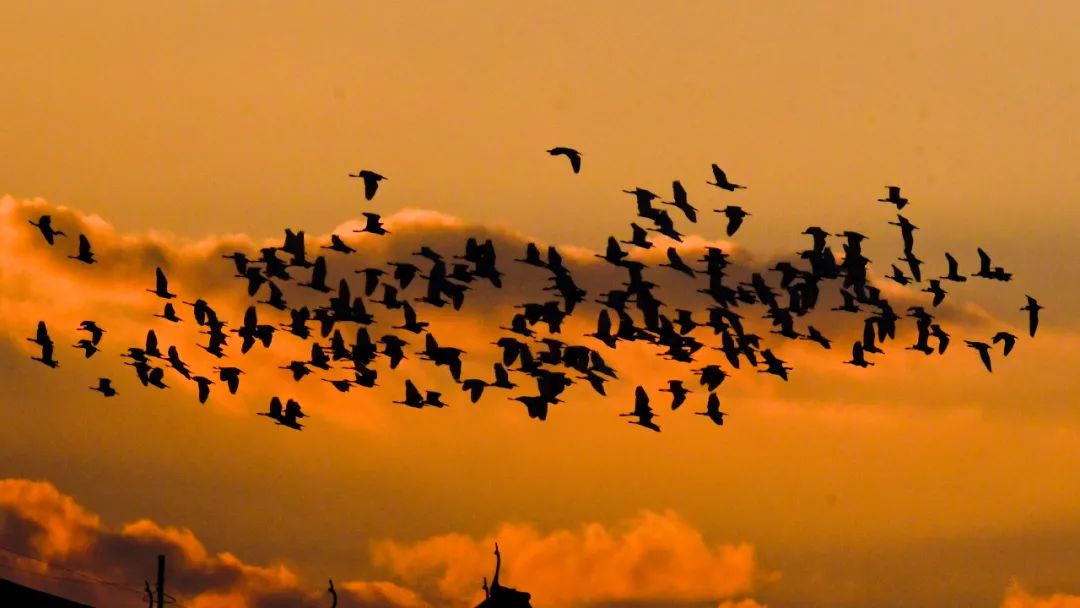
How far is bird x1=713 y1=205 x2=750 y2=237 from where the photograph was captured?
10194cm

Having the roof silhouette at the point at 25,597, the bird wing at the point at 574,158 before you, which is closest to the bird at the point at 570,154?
the bird wing at the point at 574,158

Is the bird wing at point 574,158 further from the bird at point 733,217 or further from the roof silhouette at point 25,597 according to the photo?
the roof silhouette at point 25,597

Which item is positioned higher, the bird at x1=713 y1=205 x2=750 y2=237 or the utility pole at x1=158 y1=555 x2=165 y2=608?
the bird at x1=713 y1=205 x2=750 y2=237

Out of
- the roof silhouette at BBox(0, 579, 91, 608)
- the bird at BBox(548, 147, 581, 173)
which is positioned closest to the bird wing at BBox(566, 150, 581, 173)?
the bird at BBox(548, 147, 581, 173)

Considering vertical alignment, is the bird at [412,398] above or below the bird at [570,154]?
below

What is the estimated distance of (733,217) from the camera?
102375 mm

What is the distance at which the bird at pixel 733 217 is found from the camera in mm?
Answer: 101938

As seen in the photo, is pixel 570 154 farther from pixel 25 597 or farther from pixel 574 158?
pixel 25 597

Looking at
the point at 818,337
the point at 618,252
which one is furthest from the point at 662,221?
the point at 818,337

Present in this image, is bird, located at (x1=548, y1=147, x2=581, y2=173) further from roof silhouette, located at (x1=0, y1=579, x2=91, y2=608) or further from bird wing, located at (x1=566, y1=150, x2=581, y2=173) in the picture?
roof silhouette, located at (x1=0, y1=579, x2=91, y2=608)

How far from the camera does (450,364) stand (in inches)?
3947

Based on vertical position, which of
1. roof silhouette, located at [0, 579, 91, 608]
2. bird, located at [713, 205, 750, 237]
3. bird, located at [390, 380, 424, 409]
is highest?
bird, located at [713, 205, 750, 237]

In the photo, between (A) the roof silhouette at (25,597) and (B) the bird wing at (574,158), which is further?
(B) the bird wing at (574,158)

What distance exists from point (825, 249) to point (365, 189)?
19.9 meters
